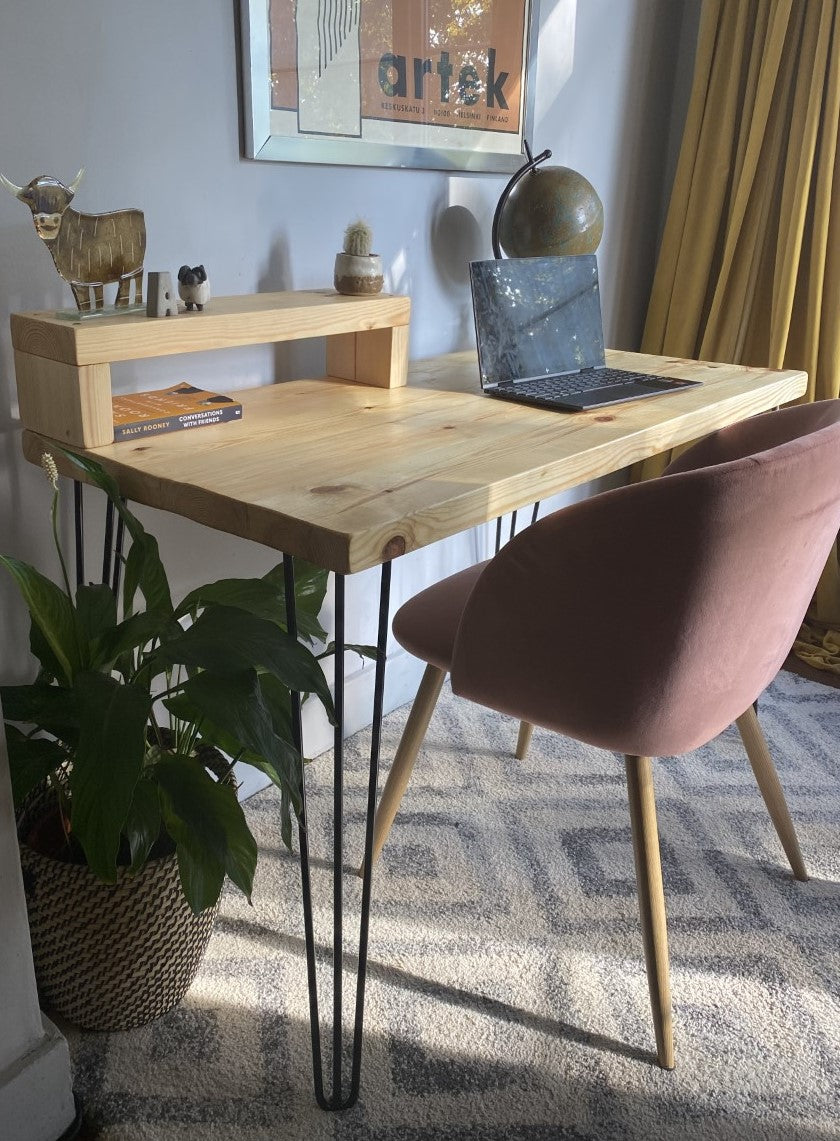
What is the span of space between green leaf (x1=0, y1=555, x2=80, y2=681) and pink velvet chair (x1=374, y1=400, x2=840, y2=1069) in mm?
483

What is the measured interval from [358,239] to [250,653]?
772 mm

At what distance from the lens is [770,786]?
5.14 feet

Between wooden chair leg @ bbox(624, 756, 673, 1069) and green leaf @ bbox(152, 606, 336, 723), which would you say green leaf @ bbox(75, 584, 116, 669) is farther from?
wooden chair leg @ bbox(624, 756, 673, 1069)

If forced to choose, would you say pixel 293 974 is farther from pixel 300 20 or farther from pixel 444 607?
pixel 300 20

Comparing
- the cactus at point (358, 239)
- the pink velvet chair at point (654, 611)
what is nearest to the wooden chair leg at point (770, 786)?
the pink velvet chair at point (654, 611)

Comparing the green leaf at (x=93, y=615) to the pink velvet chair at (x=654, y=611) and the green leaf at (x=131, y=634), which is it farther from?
the pink velvet chair at (x=654, y=611)

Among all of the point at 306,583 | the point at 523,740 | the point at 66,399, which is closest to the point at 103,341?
the point at 66,399

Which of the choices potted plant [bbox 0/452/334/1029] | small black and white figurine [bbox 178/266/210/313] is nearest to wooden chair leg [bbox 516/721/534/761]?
potted plant [bbox 0/452/334/1029]

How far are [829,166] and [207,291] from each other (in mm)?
1586

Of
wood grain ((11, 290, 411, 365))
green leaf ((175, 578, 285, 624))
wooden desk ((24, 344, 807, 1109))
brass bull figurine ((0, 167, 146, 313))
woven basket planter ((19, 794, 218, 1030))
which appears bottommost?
woven basket planter ((19, 794, 218, 1030))

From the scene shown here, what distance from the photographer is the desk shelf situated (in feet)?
3.66

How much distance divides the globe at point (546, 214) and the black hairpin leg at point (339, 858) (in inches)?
36.9

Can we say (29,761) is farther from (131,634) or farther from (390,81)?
(390,81)

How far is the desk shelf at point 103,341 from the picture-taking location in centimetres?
112
